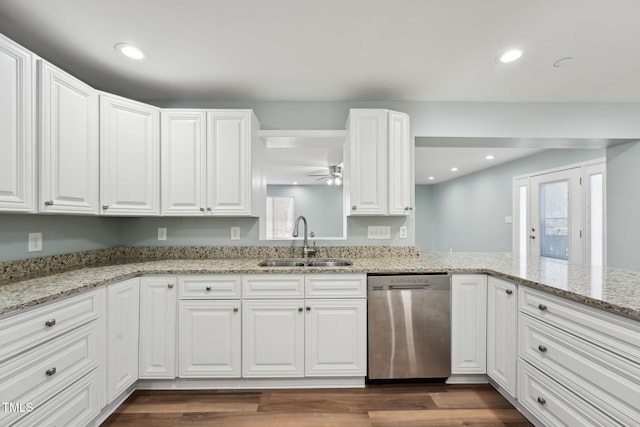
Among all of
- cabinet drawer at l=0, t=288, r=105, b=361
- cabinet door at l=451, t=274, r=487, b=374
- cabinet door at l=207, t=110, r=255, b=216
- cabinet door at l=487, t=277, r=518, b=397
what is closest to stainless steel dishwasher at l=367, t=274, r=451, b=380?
cabinet door at l=451, t=274, r=487, b=374

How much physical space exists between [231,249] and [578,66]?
Answer: 9.96 ft

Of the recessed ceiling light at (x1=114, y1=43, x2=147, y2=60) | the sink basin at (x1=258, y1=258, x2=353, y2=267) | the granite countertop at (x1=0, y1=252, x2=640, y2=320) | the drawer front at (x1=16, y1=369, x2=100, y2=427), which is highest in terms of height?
the recessed ceiling light at (x1=114, y1=43, x2=147, y2=60)

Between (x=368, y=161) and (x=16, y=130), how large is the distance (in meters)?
2.15

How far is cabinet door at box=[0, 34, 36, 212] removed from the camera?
4.57 feet

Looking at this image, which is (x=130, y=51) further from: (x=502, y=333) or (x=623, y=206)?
(x=623, y=206)

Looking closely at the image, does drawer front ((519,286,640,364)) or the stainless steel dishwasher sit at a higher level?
drawer front ((519,286,640,364))

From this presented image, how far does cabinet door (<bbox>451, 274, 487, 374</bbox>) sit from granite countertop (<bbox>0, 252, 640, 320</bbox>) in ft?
0.33

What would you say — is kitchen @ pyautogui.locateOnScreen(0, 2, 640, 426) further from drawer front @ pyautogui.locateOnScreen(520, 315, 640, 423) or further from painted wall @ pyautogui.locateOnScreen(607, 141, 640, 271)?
drawer front @ pyautogui.locateOnScreen(520, 315, 640, 423)

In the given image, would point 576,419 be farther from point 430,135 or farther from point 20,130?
point 20,130

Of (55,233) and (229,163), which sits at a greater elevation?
(229,163)

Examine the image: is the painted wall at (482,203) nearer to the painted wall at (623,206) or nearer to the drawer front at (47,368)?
the painted wall at (623,206)

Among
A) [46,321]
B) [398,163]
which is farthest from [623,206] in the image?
Result: [46,321]

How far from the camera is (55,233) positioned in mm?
2002

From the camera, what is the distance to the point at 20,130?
147 centimetres
